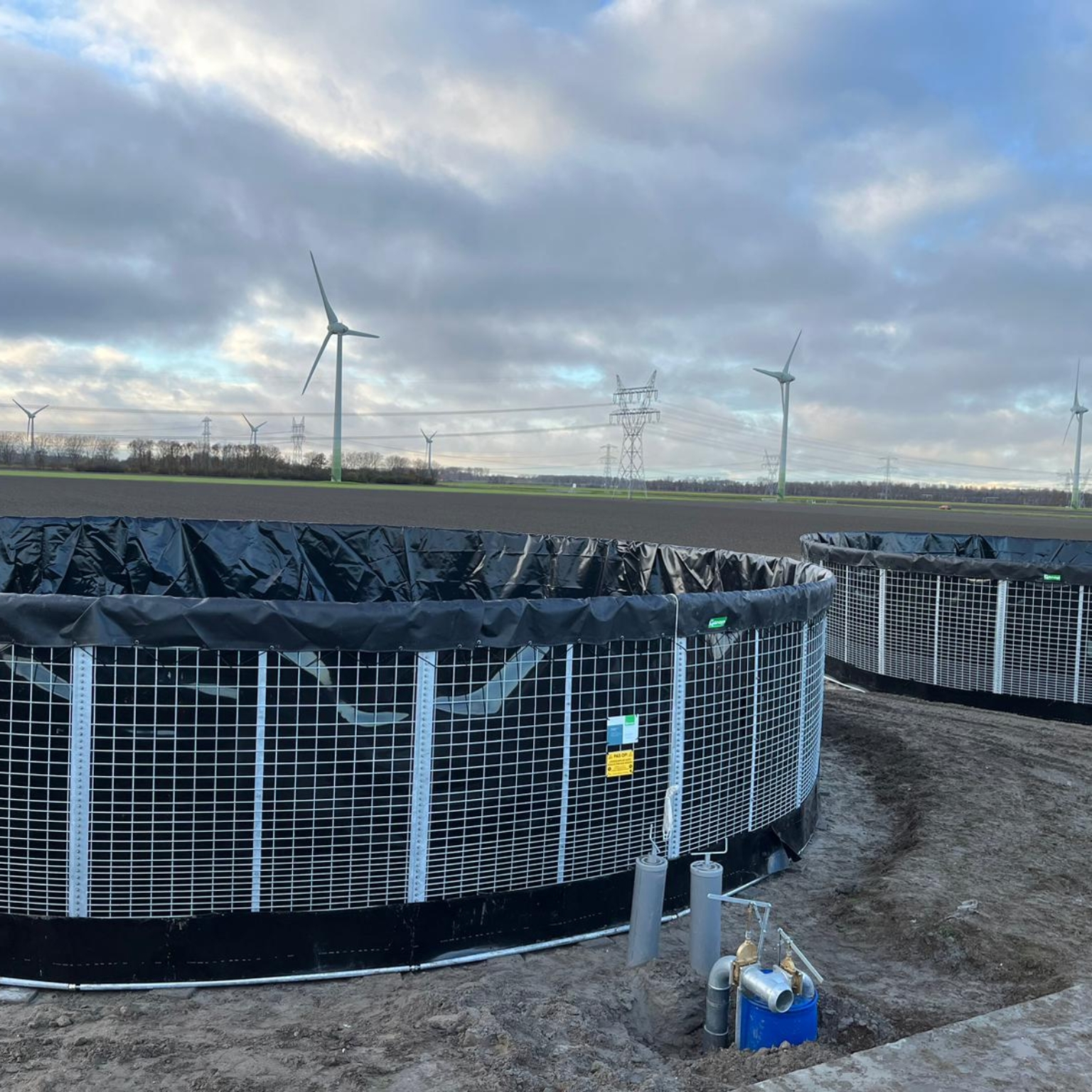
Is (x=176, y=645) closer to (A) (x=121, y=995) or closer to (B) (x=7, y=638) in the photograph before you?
(B) (x=7, y=638)

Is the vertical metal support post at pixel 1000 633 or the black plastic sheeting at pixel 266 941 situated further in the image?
the vertical metal support post at pixel 1000 633

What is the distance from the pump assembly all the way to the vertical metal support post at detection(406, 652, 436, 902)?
55.4 inches

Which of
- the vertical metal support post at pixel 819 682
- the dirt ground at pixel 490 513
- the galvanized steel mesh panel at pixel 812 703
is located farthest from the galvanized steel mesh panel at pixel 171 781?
the dirt ground at pixel 490 513

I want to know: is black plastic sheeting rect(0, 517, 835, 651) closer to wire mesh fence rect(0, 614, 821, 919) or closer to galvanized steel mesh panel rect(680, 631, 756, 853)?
galvanized steel mesh panel rect(680, 631, 756, 853)

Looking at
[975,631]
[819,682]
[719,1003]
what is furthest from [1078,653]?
[719,1003]

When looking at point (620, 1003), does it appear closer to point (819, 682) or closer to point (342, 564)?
point (819, 682)

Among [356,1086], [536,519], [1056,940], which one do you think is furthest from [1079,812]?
[536,519]

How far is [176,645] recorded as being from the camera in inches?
166

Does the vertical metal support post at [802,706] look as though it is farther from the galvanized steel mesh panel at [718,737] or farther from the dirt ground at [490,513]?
the dirt ground at [490,513]

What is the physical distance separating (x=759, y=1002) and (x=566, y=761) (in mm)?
1476

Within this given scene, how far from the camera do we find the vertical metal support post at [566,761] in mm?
4770

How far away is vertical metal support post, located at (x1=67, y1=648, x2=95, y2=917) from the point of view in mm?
4223

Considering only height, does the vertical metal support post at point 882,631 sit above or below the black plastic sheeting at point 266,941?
above

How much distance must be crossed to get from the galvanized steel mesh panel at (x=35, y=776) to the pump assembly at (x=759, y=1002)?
2844 millimetres
